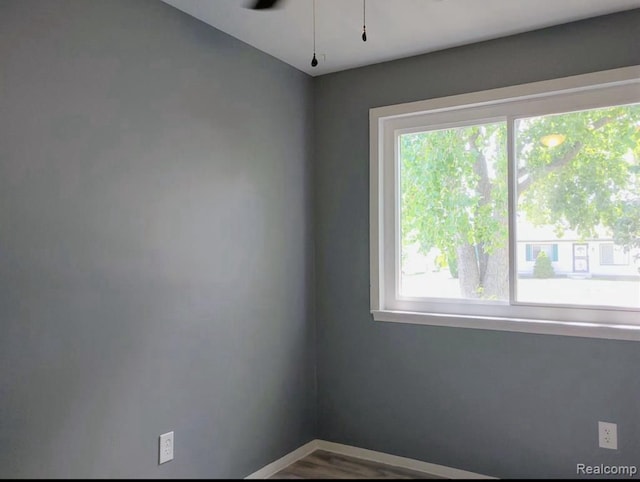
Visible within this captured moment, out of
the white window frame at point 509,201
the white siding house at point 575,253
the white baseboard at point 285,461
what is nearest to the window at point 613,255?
the white siding house at point 575,253

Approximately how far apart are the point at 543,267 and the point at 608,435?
0.85 meters

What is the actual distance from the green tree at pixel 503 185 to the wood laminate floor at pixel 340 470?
1.08 meters

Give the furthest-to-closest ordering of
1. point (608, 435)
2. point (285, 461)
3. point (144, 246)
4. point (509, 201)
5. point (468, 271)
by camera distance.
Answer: point (285, 461)
point (468, 271)
point (509, 201)
point (608, 435)
point (144, 246)

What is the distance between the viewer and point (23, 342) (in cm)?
183

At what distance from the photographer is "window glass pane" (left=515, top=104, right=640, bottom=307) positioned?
254 centimetres

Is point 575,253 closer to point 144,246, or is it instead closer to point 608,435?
point 608,435

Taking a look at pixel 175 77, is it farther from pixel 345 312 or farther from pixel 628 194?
pixel 628 194

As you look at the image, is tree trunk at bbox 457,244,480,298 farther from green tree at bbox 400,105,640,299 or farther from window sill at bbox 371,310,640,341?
window sill at bbox 371,310,640,341

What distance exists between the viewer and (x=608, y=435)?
248 cm

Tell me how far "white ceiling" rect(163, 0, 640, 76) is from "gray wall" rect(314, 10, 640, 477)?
115mm

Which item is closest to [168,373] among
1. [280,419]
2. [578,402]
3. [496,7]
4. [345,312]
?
[280,419]

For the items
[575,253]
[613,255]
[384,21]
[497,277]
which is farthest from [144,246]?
[613,255]

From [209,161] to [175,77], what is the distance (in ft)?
1.41

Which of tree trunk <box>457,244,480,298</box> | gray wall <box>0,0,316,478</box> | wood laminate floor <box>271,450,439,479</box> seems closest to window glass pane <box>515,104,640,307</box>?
tree trunk <box>457,244,480,298</box>
